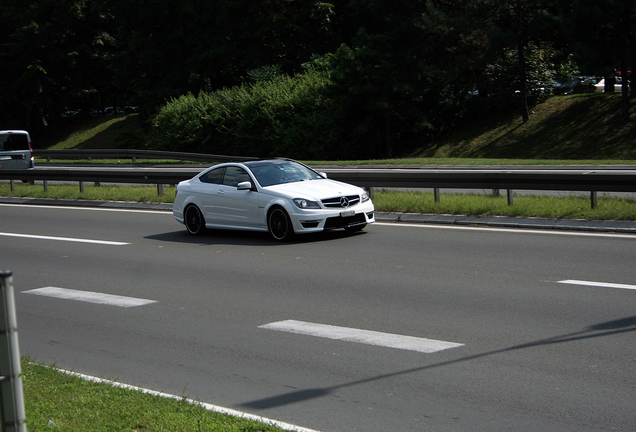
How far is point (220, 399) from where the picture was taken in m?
5.43

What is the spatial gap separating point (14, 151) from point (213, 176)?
1850 cm

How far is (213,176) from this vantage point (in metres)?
14.4

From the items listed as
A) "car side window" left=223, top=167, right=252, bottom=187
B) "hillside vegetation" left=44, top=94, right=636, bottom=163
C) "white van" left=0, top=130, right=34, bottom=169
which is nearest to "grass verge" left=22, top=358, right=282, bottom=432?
"car side window" left=223, top=167, right=252, bottom=187

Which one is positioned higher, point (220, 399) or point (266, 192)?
point (266, 192)

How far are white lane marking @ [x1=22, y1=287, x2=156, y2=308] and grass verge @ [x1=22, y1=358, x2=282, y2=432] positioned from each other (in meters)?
3.13

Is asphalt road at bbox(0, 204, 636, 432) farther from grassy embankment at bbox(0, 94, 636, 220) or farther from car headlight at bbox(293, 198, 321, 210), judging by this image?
grassy embankment at bbox(0, 94, 636, 220)

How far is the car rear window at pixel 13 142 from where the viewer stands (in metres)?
30.0

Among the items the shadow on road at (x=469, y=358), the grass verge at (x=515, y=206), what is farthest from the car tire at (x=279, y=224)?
the shadow on road at (x=469, y=358)

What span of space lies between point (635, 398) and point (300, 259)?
21.7 feet

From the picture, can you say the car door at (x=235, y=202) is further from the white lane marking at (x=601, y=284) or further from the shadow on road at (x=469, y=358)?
the shadow on road at (x=469, y=358)

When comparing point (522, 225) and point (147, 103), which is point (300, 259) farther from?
point (147, 103)

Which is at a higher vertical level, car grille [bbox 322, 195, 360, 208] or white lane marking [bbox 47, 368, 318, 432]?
car grille [bbox 322, 195, 360, 208]

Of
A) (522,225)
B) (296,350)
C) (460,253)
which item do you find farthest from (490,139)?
(296,350)

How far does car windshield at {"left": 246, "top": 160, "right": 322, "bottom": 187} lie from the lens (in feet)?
45.0
